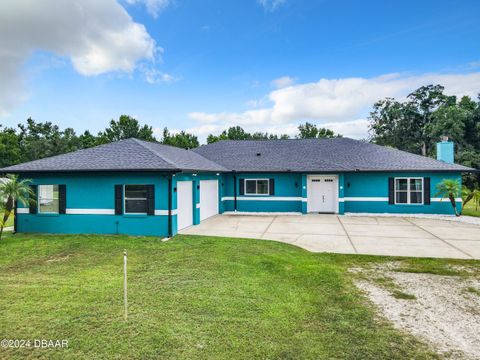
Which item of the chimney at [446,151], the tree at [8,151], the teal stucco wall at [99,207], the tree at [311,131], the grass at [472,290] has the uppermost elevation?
the tree at [311,131]

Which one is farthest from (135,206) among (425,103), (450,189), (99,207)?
(425,103)

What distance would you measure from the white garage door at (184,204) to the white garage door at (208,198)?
58.6 inches

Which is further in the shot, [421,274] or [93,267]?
[93,267]

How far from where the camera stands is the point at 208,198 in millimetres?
16031

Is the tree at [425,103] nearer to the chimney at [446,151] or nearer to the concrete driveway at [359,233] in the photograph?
the chimney at [446,151]

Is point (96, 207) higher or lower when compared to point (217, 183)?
lower

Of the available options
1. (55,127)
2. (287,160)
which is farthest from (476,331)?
(55,127)

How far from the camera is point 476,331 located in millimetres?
4312

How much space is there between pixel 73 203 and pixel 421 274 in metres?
12.7

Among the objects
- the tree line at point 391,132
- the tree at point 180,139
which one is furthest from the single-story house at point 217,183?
the tree at point 180,139

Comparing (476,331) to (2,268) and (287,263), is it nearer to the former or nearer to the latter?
(287,263)

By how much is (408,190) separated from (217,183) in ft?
37.4

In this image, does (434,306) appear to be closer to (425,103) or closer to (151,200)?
(151,200)

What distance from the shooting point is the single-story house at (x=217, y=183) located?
37.6ft
